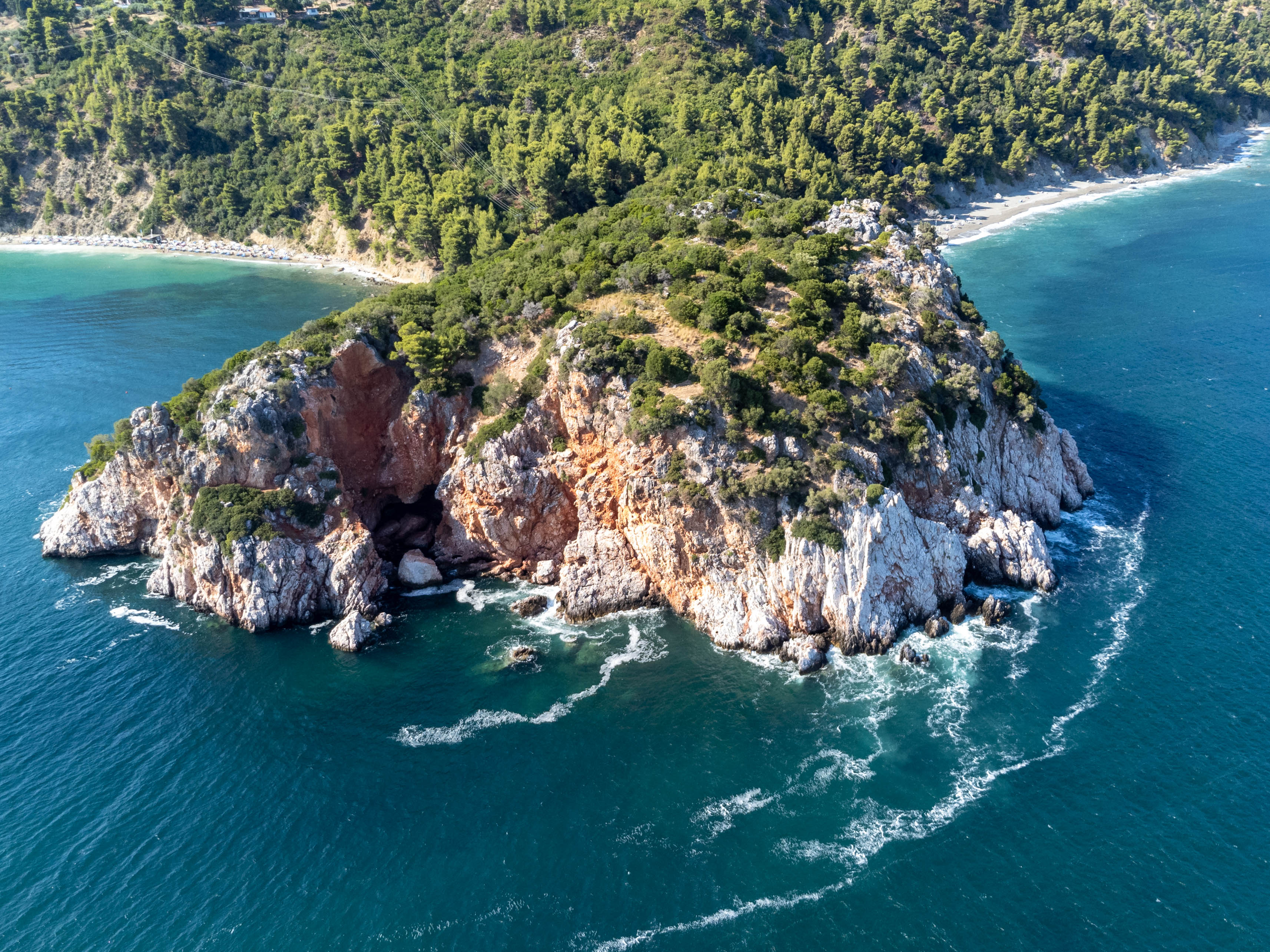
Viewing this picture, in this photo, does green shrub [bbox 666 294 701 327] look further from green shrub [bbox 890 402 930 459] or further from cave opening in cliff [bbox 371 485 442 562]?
cave opening in cliff [bbox 371 485 442 562]

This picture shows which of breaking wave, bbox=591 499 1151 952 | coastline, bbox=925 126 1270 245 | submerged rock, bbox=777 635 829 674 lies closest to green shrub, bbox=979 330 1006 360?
breaking wave, bbox=591 499 1151 952

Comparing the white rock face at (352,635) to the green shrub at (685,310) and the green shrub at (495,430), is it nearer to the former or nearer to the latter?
the green shrub at (495,430)

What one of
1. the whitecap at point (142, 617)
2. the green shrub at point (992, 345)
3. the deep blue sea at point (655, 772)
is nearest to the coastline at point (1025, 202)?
the green shrub at point (992, 345)

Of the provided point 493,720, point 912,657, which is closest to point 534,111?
point 493,720

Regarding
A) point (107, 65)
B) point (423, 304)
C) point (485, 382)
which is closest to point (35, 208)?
point (107, 65)

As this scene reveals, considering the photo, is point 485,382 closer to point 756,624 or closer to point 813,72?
point 756,624

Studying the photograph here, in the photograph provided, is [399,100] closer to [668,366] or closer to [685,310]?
[685,310]
